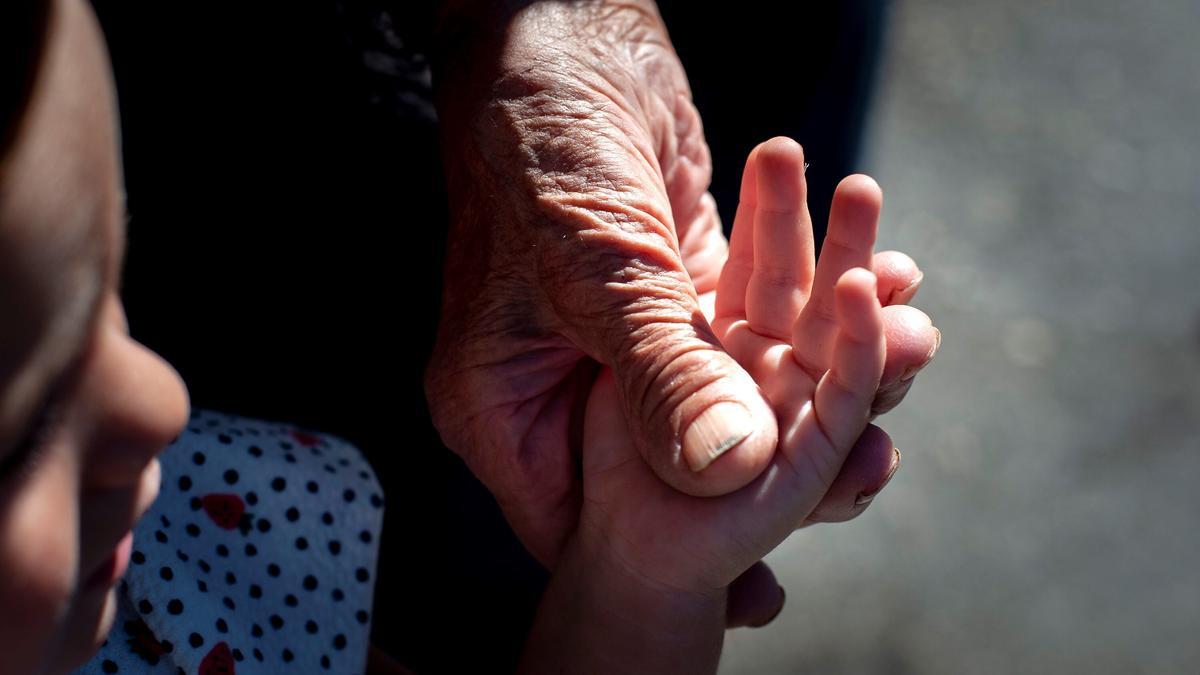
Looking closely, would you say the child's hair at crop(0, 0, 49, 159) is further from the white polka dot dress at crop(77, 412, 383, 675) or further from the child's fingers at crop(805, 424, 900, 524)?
the child's fingers at crop(805, 424, 900, 524)

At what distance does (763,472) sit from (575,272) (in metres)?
0.26

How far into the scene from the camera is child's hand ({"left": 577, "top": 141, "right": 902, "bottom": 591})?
816 mm

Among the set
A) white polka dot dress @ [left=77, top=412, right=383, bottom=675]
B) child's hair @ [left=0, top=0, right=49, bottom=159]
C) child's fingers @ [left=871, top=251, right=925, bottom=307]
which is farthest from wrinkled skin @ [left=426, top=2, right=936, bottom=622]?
child's hair @ [left=0, top=0, right=49, bottom=159]

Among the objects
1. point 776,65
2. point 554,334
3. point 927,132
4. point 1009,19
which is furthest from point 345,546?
point 1009,19

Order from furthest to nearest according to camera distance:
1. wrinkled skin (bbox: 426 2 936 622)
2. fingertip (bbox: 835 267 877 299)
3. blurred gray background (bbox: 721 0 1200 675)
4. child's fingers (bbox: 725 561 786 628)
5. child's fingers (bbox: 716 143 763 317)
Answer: blurred gray background (bbox: 721 0 1200 675) → child's fingers (bbox: 725 561 786 628) → child's fingers (bbox: 716 143 763 317) → wrinkled skin (bbox: 426 2 936 622) → fingertip (bbox: 835 267 877 299)

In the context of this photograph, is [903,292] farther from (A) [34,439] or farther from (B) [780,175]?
(A) [34,439]

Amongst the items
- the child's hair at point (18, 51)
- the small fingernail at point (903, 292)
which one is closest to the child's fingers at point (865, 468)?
the small fingernail at point (903, 292)

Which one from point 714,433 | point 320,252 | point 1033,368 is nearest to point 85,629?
point 714,433

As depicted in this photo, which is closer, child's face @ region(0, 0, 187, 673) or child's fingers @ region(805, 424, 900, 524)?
child's face @ region(0, 0, 187, 673)

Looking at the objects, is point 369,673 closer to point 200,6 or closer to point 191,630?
point 191,630

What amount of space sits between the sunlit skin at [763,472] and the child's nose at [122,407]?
0.44 m

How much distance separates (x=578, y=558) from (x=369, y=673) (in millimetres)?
331

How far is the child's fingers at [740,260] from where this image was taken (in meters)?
0.97

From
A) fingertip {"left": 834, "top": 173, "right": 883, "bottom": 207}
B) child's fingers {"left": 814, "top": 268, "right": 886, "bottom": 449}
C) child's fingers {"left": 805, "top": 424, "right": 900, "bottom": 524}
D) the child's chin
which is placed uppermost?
fingertip {"left": 834, "top": 173, "right": 883, "bottom": 207}
